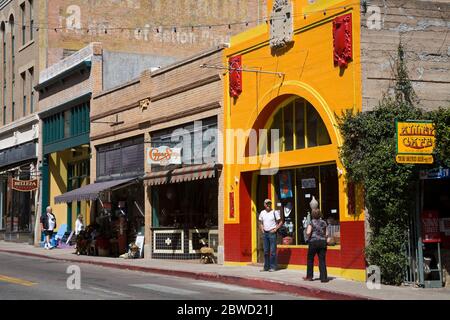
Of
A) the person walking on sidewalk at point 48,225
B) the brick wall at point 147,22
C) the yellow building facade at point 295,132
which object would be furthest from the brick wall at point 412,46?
the brick wall at point 147,22

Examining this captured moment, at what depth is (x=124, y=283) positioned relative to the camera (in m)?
17.9

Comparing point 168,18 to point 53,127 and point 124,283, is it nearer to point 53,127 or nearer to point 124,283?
point 53,127

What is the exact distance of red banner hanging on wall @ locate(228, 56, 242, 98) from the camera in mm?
22625

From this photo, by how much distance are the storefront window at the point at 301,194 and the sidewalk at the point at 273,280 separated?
142cm

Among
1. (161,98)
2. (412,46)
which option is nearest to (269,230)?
(412,46)

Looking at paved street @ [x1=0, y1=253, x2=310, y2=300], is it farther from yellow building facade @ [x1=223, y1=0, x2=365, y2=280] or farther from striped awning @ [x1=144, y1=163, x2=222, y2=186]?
striped awning @ [x1=144, y1=163, x2=222, y2=186]

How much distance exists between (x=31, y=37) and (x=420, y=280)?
28.1 m

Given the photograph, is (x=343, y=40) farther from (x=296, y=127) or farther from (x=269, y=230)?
(x=269, y=230)

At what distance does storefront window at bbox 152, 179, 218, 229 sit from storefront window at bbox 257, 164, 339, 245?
2555mm

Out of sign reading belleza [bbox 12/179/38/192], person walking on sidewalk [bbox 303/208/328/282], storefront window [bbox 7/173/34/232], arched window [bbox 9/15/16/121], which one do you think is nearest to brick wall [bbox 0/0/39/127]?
arched window [bbox 9/15/16/121]

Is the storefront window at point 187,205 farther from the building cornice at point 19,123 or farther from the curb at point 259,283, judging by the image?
the building cornice at point 19,123

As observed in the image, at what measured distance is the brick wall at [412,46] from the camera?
58.0 feet

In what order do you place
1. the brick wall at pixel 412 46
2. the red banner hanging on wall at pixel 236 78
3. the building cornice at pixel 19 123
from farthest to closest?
the building cornice at pixel 19 123, the red banner hanging on wall at pixel 236 78, the brick wall at pixel 412 46
